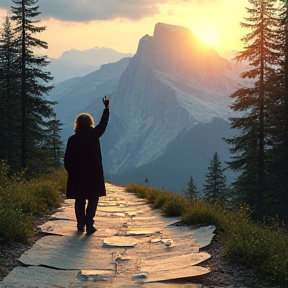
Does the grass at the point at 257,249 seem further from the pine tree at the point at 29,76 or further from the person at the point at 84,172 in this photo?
the pine tree at the point at 29,76

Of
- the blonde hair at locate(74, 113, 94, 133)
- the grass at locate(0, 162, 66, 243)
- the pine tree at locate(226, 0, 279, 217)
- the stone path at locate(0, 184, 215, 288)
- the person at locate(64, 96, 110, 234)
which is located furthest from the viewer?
the pine tree at locate(226, 0, 279, 217)

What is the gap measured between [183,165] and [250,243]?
192483mm

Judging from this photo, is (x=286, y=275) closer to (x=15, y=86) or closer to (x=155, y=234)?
(x=155, y=234)

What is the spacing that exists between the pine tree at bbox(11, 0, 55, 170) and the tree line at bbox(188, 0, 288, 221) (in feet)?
44.0

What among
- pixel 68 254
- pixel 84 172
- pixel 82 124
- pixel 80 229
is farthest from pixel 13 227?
pixel 82 124

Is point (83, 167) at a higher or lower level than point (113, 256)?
higher

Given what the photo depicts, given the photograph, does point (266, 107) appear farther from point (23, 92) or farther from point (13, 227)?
point (13, 227)

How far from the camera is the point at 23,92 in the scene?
92.3 ft

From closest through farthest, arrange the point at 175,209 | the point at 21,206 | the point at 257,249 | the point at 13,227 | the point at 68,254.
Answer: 1. the point at 257,249
2. the point at 68,254
3. the point at 13,227
4. the point at 21,206
5. the point at 175,209

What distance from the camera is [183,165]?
197 m

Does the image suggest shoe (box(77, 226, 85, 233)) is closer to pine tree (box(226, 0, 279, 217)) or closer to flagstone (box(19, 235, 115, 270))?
flagstone (box(19, 235, 115, 270))

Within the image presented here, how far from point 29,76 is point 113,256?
80.1 ft

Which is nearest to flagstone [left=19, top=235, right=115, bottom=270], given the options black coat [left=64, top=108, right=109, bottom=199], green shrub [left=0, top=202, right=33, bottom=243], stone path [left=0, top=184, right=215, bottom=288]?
stone path [left=0, top=184, right=215, bottom=288]

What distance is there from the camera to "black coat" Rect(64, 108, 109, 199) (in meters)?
7.10
